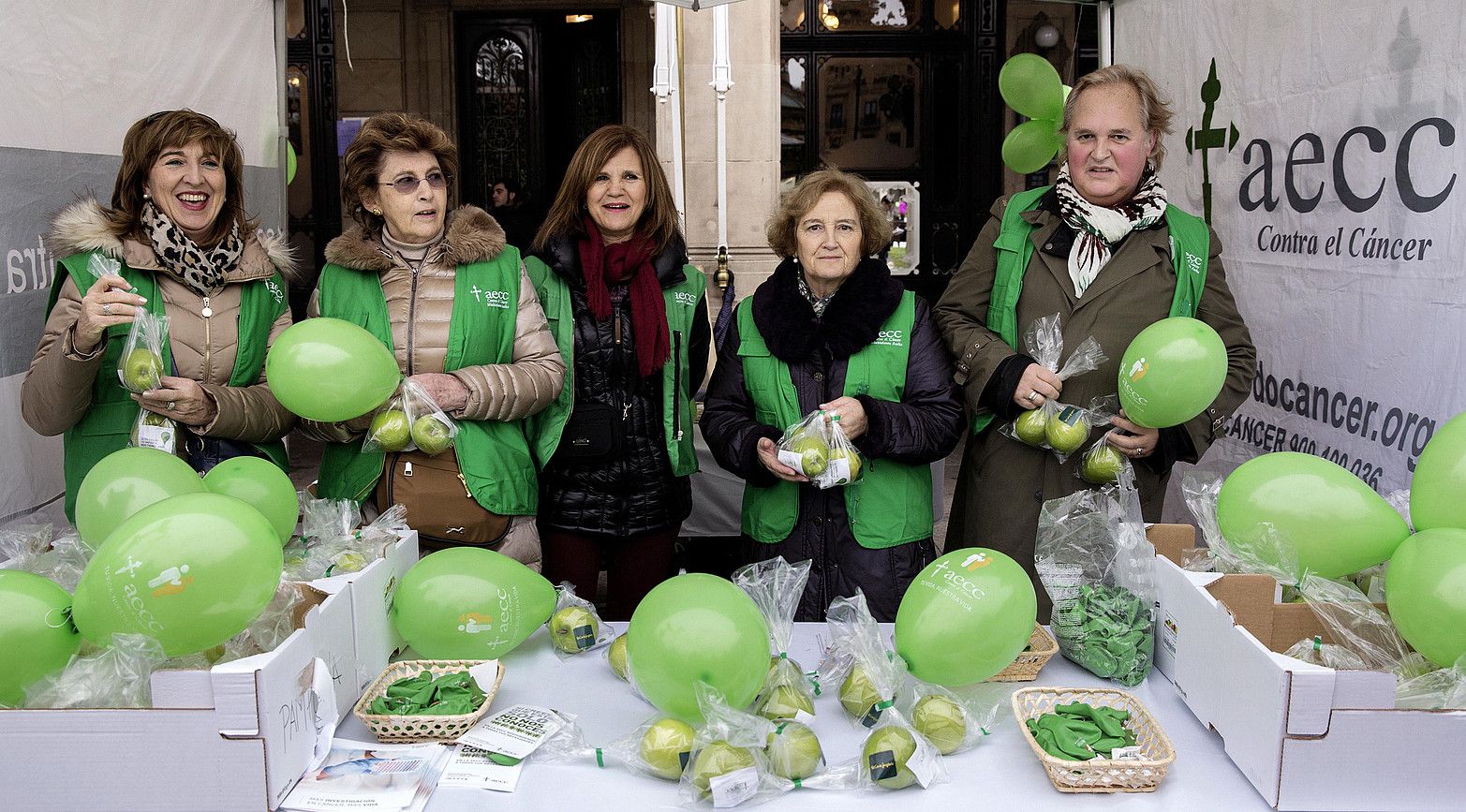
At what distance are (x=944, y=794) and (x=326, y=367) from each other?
163 cm

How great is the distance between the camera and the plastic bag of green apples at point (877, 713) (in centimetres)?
185

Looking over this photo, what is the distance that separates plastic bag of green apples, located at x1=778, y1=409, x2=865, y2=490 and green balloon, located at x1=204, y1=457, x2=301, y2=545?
3.91ft

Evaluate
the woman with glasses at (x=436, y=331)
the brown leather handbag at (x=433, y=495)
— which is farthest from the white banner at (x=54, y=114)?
the brown leather handbag at (x=433, y=495)

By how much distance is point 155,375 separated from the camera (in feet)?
8.80

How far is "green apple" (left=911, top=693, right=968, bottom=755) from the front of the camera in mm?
1961

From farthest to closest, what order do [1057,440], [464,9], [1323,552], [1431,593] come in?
1. [464,9]
2. [1057,440]
3. [1323,552]
4. [1431,593]

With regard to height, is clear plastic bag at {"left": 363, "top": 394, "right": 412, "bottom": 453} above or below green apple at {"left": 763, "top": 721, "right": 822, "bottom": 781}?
above

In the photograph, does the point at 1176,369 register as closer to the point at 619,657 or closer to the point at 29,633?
the point at 619,657

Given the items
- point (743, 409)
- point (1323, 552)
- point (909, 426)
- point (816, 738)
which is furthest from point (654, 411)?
point (1323, 552)

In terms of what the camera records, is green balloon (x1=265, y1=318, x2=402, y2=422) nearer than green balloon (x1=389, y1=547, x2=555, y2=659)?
No

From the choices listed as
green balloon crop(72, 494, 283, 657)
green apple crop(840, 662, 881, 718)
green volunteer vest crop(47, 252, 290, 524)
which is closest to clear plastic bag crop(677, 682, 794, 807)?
green apple crop(840, 662, 881, 718)

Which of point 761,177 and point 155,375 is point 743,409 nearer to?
point 155,375

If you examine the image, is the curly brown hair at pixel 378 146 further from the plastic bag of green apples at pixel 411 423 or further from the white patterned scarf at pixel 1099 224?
the white patterned scarf at pixel 1099 224

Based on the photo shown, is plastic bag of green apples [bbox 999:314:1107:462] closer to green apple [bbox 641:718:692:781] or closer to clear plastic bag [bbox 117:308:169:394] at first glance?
green apple [bbox 641:718:692:781]
